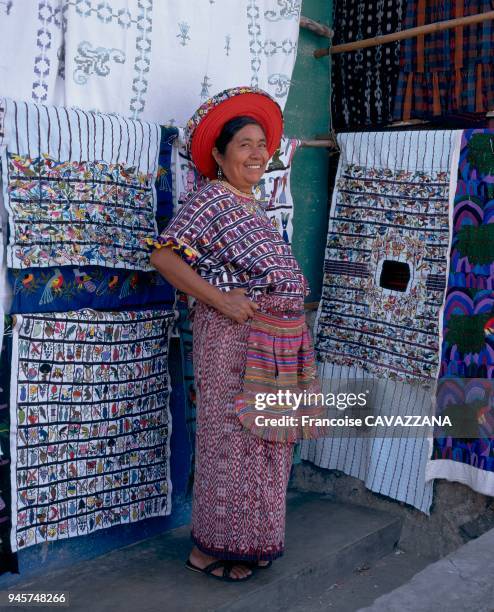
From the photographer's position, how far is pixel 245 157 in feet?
8.97

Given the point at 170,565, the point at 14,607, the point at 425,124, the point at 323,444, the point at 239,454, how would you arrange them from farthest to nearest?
the point at 323,444 < the point at 425,124 < the point at 170,565 < the point at 239,454 < the point at 14,607

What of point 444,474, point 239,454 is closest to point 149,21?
point 239,454

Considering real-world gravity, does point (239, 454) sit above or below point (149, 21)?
below

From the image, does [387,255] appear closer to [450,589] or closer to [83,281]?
[83,281]

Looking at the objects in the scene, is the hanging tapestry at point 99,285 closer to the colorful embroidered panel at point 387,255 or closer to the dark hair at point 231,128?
the dark hair at point 231,128

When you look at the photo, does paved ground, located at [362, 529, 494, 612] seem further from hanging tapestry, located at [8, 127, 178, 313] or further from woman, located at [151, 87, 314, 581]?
hanging tapestry, located at [8, 127, 178, 313]

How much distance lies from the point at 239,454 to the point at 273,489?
20cm

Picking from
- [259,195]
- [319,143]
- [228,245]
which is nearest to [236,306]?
[228,245]

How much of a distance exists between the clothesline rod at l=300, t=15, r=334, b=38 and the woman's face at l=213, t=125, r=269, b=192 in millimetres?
1297

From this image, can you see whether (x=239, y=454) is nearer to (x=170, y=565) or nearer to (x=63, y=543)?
(x=170, y=565)

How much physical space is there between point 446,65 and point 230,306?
1.89 m

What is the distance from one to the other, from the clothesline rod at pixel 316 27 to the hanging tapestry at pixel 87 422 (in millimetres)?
1756

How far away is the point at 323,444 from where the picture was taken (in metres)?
4.05

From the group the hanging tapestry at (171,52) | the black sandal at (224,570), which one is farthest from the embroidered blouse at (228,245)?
the black sandal at (224,570)
